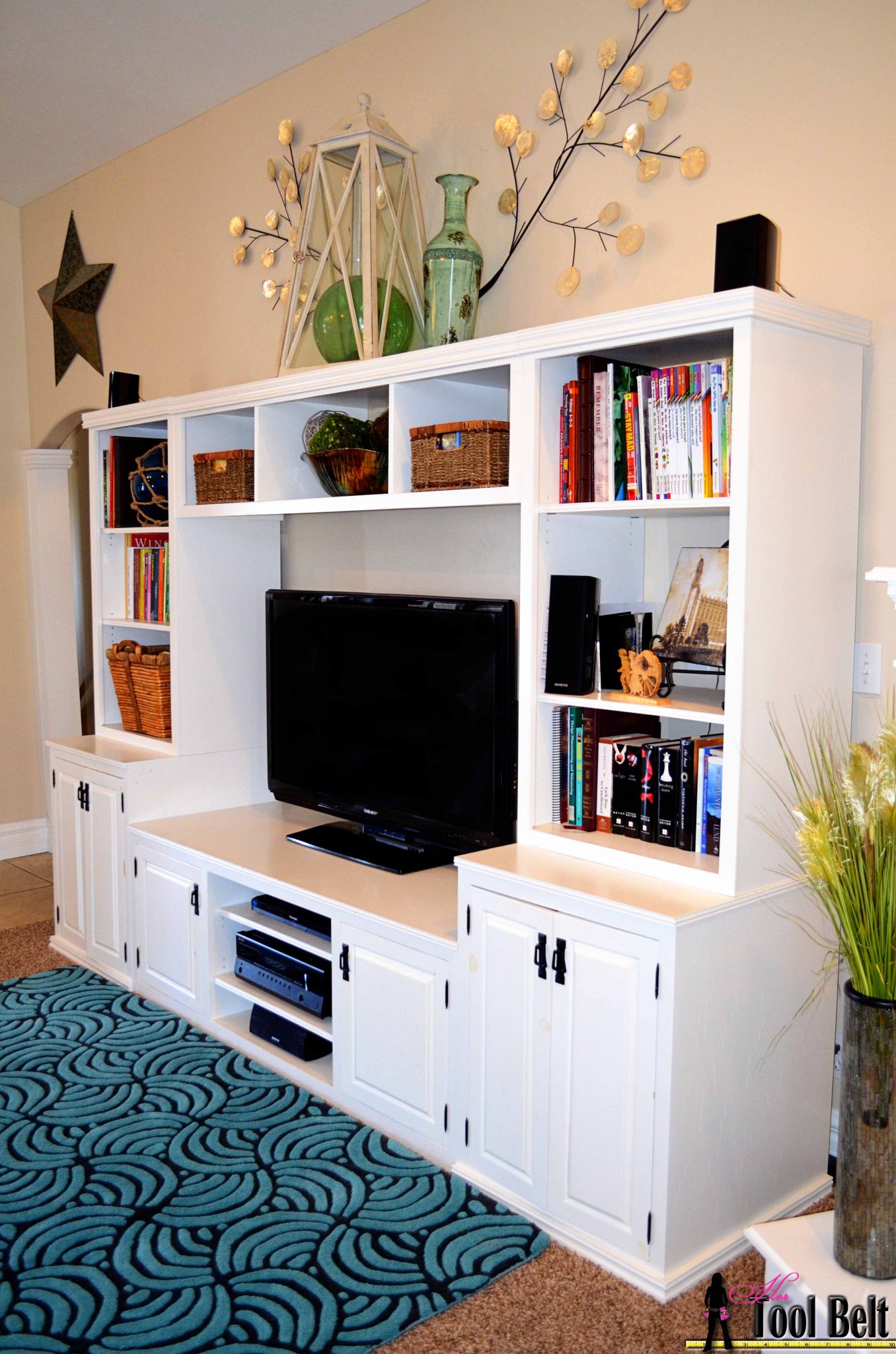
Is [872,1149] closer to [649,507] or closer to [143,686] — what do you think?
[649,507]

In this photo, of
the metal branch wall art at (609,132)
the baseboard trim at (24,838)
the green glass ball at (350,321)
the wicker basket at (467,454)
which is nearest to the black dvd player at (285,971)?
the wicker basket at (467,454)

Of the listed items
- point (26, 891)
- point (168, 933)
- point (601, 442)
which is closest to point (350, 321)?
point (601, 442)

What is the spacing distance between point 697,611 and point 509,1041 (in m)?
0.95

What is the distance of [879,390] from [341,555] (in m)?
1.78

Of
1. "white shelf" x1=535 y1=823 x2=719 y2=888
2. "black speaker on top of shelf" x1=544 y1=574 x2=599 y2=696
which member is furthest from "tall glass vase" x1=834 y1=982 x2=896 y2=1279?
"black speaker on top of shelf" x1=544 y1=574 x2=599 y2=696

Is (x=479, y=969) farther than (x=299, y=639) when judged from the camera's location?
No

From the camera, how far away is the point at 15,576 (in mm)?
5180

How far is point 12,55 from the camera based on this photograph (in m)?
3.82

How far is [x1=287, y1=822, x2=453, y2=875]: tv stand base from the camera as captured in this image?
3039 mm

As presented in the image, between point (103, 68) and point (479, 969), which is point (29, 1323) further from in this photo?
point (103, 68)

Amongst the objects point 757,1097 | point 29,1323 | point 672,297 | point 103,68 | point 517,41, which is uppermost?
point 103,68

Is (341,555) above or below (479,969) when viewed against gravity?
above

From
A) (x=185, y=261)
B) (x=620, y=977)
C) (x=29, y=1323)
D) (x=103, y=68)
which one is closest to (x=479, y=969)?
→ (x=620, y=977)

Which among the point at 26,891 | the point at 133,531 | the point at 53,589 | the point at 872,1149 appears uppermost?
the point at 133,531
